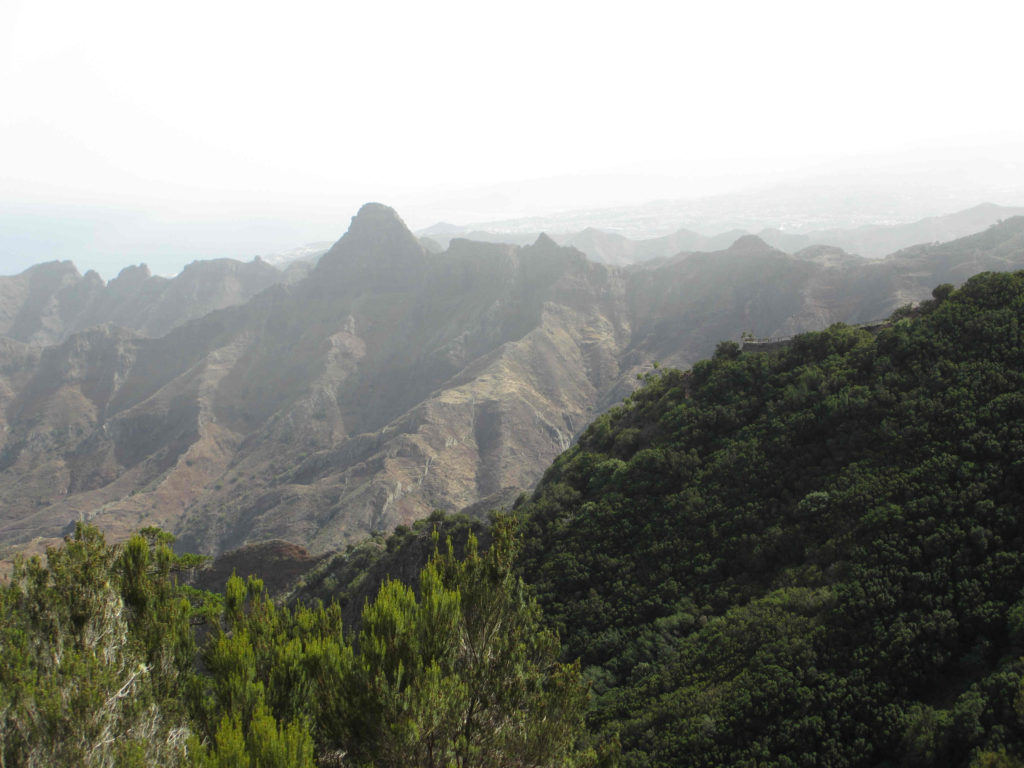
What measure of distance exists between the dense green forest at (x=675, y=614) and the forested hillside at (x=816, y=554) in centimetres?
14

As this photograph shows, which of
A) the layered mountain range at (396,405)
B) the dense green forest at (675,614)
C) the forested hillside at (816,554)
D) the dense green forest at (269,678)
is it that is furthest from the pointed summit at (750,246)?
the dense green forest at (269,678)

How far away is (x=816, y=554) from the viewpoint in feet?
110

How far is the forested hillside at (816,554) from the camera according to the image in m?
23.2

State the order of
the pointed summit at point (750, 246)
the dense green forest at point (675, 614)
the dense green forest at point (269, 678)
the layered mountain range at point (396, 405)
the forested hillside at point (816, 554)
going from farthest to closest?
the pointed summit at point (750, 246)
the layered mountain range at point (396, 405)
the forested hillside at point (816, 554)
the dense green forest at point (675, 614)
the dense green forest at point (269, 678)

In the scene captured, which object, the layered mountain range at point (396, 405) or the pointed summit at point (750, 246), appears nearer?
the layered mountain range at point (396, 405)

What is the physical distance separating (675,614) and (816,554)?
9445 millimetres

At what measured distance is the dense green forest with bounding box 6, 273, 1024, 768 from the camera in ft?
42.5

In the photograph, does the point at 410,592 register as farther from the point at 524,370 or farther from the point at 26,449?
the point at 26,449

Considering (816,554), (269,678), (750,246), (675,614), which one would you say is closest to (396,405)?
(750,246)

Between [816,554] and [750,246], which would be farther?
[750,246]

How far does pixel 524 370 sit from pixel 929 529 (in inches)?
5220

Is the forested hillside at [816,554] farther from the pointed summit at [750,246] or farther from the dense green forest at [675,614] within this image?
the pointed summit at [750,246]

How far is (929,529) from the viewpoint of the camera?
1111 inches

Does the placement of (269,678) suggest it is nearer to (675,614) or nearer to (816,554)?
(675,614)
